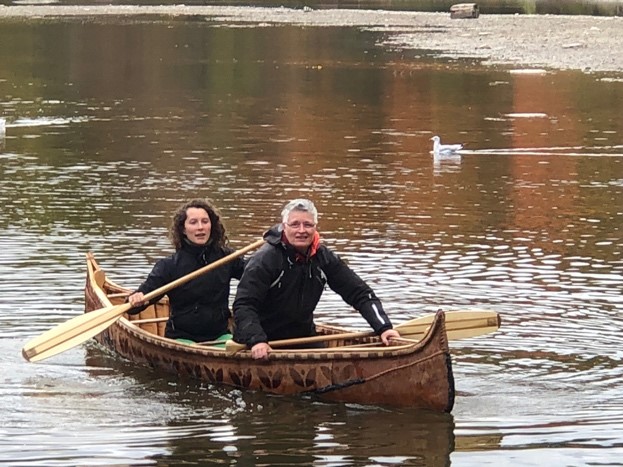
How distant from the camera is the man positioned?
11.4m

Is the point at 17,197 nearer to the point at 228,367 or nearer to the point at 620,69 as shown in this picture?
the point at 228,367

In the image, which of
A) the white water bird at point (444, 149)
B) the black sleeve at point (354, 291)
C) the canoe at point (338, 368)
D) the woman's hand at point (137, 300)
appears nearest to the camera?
the canoe at point (338, 368)

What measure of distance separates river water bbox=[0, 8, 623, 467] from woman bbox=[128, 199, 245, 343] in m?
0.57

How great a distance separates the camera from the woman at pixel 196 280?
12430 mm

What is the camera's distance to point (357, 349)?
11.2m

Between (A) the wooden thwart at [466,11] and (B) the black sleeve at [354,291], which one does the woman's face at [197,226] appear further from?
(A) the wooden thwart at [466,11]

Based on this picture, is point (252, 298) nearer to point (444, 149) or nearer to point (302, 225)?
point (302, 225)

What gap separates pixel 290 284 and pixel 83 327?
202cm

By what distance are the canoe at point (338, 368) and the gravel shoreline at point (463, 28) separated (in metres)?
37.9

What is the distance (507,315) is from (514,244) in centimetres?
400

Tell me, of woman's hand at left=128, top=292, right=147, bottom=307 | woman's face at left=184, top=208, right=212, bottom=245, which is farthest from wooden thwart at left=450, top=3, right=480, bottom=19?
woman's hand at left=128, top=292, right=147, bottom=307

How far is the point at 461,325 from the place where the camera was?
1202 centimetres

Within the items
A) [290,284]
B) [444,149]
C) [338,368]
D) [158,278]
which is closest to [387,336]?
[338,368]

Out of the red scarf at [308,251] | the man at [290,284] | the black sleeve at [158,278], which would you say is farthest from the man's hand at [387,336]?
the black sleeve at [158,278]
